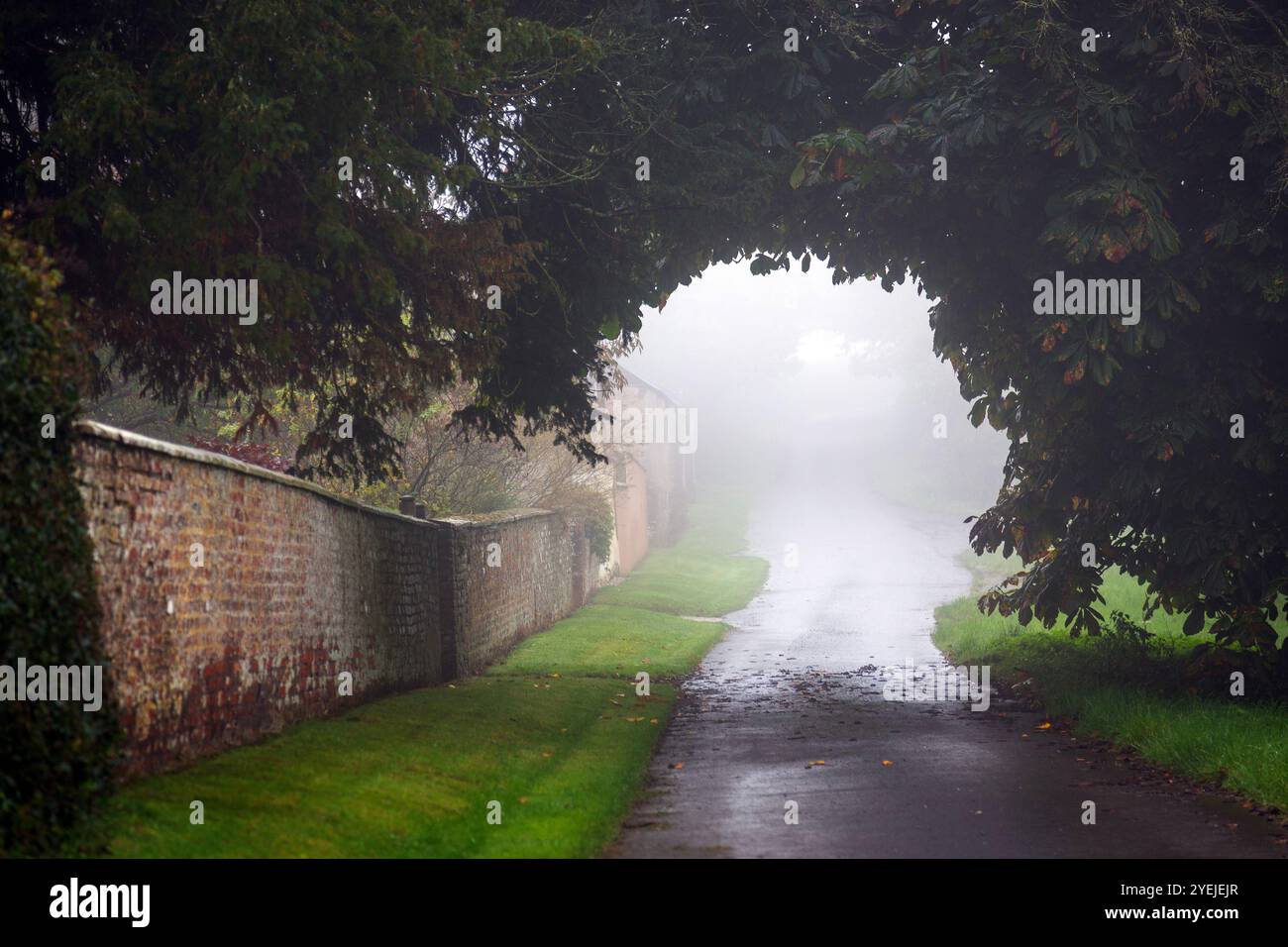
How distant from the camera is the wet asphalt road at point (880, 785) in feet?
27.2

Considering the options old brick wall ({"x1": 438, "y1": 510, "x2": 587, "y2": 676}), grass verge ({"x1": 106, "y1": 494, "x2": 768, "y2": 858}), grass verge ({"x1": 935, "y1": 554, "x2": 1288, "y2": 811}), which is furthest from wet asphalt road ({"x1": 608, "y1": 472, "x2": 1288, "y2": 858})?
old brick wall ({"x1": 438, "y1": 510, "x2": 587, "y2": 676})

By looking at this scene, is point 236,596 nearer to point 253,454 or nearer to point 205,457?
point 205,457

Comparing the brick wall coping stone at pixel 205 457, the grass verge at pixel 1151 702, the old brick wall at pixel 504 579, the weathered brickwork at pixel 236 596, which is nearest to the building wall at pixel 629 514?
the old brick wall at pixel 504 579

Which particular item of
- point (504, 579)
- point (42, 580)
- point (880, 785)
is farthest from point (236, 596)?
point (504, 579)

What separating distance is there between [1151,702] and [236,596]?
32.1 ft

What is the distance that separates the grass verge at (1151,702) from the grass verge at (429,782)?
4.83 meters

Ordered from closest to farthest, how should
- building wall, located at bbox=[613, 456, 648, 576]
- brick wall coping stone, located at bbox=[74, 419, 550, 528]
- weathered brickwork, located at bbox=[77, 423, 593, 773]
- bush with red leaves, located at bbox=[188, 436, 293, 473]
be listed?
brick wall coping stone, located at bbox=[74, 419, 550, 528]
weathered brickwork, located at bbox=[77, 423, 593, 773]
bush with red leaves, located at bbox=[188, 436, 293, 473]
building wall, located at bbox=[613, 456, 648, 576]

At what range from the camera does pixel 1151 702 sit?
13.8 metres

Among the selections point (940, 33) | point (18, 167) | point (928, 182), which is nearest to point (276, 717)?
point (18, 167)

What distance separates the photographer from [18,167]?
383 inches

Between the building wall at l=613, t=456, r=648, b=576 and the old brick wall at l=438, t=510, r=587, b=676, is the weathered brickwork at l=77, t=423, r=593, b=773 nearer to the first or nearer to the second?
the old brick wall at l=438, t=510, r=587, b=676

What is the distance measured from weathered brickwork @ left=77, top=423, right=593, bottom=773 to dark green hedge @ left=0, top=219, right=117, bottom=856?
468 mm

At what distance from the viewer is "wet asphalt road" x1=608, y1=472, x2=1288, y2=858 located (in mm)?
8297

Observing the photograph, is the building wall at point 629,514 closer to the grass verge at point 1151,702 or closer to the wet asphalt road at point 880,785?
the wet asphalt road at point 880,785
